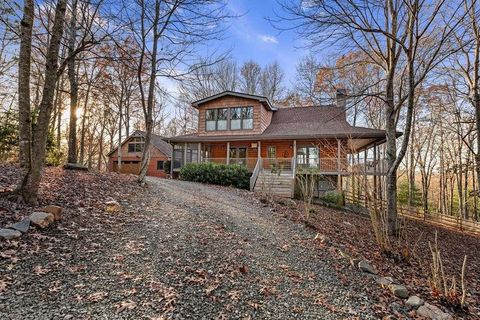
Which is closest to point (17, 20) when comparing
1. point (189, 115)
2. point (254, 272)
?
point (254, 272)

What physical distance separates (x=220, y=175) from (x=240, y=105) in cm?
587

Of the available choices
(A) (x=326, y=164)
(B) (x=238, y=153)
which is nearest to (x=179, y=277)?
(A) (x=326, y=164)

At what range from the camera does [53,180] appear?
7168 millimetres

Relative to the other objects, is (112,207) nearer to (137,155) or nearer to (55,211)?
(55,211)

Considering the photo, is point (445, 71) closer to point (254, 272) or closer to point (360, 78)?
point (360, 78)

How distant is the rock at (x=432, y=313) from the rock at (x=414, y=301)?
77mm

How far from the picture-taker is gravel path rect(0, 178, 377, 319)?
9.25 feet

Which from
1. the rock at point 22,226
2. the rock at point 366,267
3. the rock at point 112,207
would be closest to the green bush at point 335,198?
the rock at point 366,267

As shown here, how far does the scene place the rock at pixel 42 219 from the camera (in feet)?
13.4

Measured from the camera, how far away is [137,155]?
83.4 feet

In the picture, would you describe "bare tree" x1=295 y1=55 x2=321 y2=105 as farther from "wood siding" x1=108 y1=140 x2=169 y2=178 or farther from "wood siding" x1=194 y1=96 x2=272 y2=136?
"wood siding" x1=108 y1=140 x2=169 y2=178

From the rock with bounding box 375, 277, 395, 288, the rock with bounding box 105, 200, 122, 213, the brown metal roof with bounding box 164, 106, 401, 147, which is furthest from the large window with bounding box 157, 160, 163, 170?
the rock with bounding box 375, 277, 395, 288

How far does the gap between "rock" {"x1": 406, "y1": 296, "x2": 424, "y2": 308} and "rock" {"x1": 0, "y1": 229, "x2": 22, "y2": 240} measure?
5598 millimetres

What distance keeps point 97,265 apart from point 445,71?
567 inches
